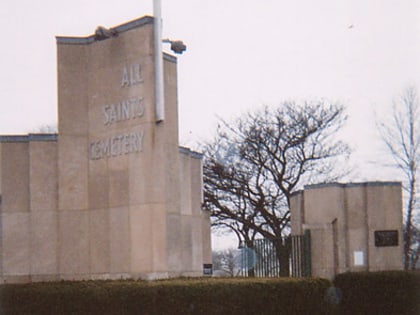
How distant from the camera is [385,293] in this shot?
19.7 metres

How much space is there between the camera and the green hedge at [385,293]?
64.4 feet

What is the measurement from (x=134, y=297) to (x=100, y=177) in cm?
389

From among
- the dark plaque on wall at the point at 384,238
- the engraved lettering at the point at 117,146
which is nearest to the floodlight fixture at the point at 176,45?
the engraved lettering at the point at 117,146

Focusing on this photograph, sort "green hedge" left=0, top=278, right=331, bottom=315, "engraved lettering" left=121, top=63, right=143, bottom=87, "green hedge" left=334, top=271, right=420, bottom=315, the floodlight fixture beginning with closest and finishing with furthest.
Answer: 1. "green hedge" left=0, top=278, right=331, bottom=315
2. "engraved lettering" left=121, top=63, right=143, bottom=87
3. the floodlight fixture
4. "green hedge" left=334, top=271, right=420, bottom=315

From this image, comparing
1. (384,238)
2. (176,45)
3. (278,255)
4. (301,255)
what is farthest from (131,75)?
(278,255)

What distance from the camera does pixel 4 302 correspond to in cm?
1371

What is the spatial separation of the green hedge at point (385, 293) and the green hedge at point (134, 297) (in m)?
5.20

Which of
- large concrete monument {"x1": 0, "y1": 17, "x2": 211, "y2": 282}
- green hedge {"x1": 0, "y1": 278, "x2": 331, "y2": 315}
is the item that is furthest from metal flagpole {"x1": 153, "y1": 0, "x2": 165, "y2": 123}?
green hedge {"x1": 0, "y1": 278, "x2": 331, "y2": 315}

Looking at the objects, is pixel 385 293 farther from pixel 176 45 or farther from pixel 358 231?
pixel 176 45

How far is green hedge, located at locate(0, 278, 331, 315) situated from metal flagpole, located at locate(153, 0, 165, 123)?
3319 mm

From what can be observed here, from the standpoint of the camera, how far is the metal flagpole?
50.8 feet

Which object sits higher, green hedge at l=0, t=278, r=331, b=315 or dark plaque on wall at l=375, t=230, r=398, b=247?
dark plaque on wall at l=375, t=230, r=398, b=247

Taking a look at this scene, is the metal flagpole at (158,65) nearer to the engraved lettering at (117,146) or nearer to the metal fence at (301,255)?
the engraved lettering at (117,146)

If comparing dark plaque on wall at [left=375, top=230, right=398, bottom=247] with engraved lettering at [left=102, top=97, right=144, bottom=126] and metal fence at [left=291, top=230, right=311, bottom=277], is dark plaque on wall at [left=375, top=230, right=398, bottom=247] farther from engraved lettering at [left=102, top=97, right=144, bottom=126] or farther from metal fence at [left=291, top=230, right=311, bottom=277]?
engraved lettering at [left=102, top=97, right=144, bottom=126]
